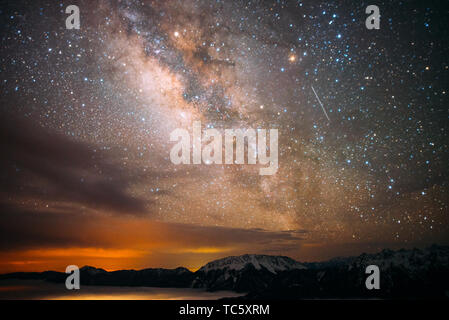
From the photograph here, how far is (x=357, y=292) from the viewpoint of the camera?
7800 inches
